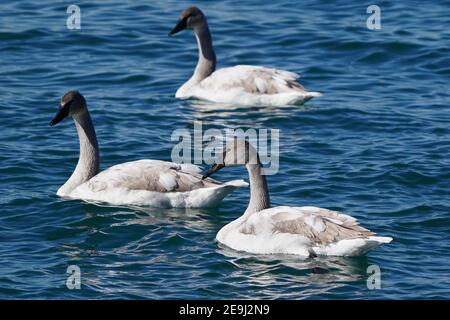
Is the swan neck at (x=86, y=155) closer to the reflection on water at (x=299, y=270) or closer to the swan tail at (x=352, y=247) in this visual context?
the reflection on water at (x=299, y=270)

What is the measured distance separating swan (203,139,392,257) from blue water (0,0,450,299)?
16cm

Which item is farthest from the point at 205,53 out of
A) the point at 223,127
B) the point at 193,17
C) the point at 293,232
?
the point at 293,232

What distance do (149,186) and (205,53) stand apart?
25.8 ft

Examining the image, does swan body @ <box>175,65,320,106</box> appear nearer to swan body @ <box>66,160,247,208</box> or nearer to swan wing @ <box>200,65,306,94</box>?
swan wing @ <box>200,65,306,94</box>

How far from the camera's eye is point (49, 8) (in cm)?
3095

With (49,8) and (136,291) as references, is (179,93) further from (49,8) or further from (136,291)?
(136,291)

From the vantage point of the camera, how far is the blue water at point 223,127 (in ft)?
52.3

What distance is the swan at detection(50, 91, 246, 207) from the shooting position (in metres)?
18.6

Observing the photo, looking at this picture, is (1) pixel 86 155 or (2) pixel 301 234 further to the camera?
(1) pixel 86 155

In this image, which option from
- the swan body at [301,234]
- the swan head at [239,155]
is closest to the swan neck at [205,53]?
the swan head at [239,155]

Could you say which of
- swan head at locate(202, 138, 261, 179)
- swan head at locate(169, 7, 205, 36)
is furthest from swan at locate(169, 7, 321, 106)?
swan head at locate(202, 138, 261, 179)

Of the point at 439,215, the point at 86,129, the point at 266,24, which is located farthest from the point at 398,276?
the point at 266,24

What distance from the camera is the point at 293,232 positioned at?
16.5 metres

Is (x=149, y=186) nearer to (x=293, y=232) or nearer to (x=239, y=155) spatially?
(x=239, y=155)
